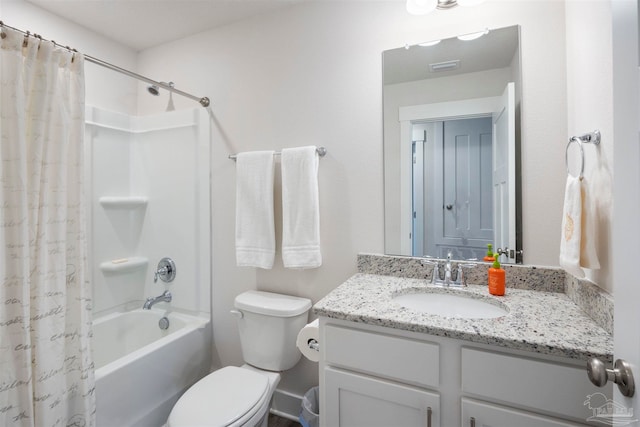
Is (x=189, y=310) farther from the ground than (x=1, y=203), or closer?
closer

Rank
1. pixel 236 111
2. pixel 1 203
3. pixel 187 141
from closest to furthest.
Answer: pixel 1 203 → pixel 236 111 → pixel 187 141

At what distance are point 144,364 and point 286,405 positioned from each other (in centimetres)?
82

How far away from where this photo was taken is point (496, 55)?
136 centimetres

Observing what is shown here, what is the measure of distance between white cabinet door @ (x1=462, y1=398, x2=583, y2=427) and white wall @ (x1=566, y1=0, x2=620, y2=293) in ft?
1.38

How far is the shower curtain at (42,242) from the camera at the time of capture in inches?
40.5

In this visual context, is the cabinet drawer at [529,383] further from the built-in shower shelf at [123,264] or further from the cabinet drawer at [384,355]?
the built-in shower shelf at [123,264]

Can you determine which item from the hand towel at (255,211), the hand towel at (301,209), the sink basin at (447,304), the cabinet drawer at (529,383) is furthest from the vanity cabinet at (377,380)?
the hand towel at (255,211)

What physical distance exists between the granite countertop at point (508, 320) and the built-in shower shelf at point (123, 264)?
1.59m

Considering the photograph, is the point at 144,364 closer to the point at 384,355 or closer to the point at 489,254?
the point at 384,355

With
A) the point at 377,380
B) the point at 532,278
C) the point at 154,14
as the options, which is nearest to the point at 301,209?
the point at 377,380

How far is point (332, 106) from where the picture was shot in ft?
5.47

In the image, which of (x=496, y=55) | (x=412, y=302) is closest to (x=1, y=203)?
(x=412, y=302)

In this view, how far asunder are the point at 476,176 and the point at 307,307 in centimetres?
106

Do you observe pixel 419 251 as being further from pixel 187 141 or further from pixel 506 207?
pixel 187 141
